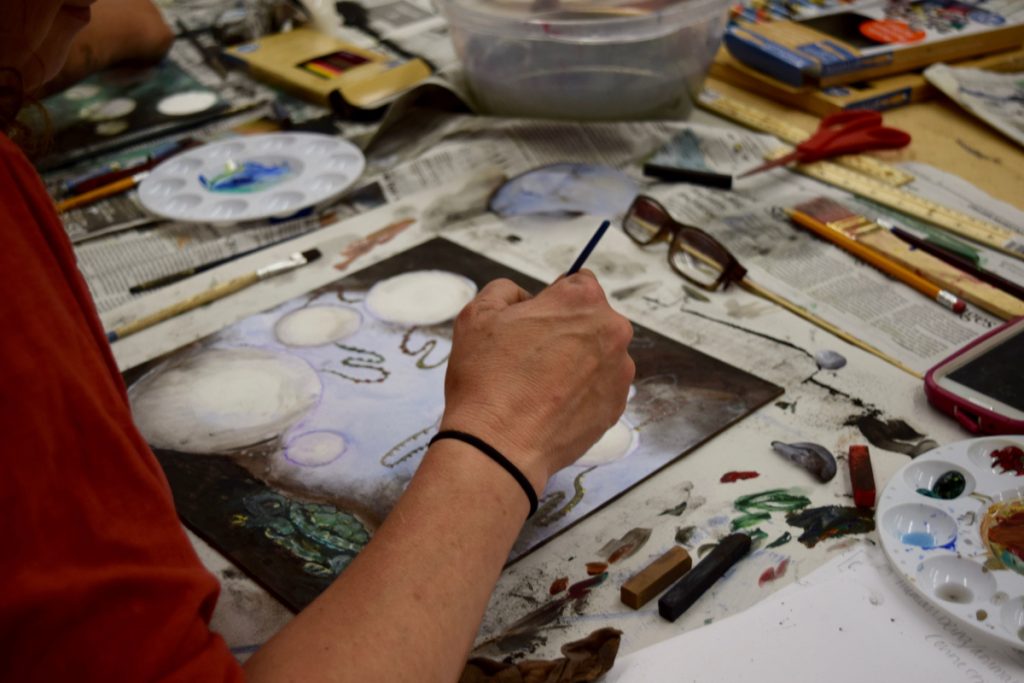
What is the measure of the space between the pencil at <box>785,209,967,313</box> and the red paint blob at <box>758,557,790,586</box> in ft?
1.63

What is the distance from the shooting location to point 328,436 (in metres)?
0.99

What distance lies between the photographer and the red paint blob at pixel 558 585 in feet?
2.68

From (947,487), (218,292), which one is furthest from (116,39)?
(947,487)

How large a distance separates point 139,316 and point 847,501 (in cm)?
90

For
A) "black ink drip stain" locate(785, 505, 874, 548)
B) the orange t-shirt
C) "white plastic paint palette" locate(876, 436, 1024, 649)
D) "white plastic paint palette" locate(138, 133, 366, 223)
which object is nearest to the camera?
the orange t-shirt

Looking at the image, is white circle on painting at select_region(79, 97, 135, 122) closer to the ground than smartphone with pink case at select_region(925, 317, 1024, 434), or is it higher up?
closer to the ground

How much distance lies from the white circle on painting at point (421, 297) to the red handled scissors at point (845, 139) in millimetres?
530

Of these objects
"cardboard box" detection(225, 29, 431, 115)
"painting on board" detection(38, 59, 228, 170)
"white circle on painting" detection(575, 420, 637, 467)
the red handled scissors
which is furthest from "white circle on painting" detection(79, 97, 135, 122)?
"white circle on painting" detection(575, 420, 637, 467)

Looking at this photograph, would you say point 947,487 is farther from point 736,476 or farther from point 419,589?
point 419,589

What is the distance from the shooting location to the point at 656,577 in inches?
31.7

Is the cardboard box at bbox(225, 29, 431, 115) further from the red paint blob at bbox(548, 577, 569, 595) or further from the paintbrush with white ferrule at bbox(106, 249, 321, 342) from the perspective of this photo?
the red paint blob at bbox(548, 577, 569, 595)

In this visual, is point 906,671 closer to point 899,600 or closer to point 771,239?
point 899,600

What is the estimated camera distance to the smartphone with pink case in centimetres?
93

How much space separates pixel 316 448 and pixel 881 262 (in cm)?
76
